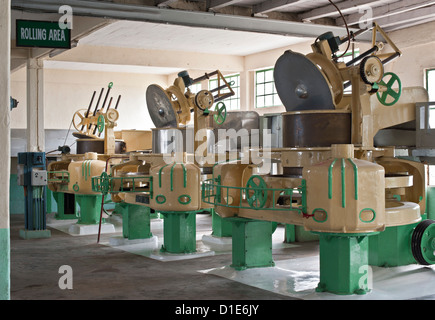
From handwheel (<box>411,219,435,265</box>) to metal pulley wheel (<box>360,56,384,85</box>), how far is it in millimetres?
1768

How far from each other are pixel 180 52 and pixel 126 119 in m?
4.29

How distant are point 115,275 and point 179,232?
1.23m

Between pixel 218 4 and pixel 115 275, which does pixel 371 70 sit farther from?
pixel 115 275

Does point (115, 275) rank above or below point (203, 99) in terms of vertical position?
below

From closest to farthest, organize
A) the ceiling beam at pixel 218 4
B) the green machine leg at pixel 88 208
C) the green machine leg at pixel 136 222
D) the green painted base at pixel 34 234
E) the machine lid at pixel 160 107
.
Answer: the ceiling beam at pixel 218 4, the machine lid at pixel 160 107, the green machine leg at pixel 136 222, the green painted base at pixel 34 234, the green machine leg at pixel 88 208

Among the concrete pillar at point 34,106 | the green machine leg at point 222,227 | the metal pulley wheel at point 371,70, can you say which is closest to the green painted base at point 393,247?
the metal pulley wheel at point 371,70

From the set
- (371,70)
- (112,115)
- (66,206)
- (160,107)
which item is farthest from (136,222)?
(371,70)

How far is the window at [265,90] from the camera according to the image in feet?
45.0

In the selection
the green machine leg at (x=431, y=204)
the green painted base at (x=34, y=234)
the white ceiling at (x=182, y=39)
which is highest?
the white ceiling at (x=182, y=39)

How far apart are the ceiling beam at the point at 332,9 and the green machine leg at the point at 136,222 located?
11.8 feet

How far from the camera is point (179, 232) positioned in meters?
7.32

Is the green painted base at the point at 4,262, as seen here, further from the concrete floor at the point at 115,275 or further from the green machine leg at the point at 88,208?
the green machine leg at the point at 88,208

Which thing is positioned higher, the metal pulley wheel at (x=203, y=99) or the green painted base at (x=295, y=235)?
the metal pulley wheel at (x=203, y=99)
